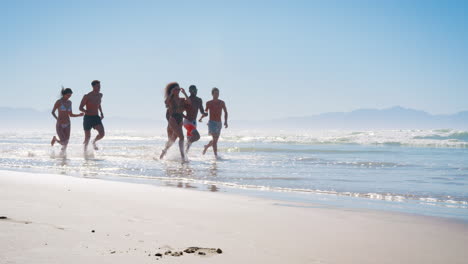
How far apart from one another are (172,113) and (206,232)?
7.73 metres

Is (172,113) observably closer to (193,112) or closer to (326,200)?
(193,112)

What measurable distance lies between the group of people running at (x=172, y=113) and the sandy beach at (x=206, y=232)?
241 inches

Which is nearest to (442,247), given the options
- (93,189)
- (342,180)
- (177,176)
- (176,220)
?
(176,220)

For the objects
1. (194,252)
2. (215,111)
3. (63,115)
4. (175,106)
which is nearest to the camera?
(194,252)

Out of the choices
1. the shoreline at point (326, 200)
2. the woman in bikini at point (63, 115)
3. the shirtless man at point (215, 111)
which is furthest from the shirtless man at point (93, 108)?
the shoreline at point (326, 200)

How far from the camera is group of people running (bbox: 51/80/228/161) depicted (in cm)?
1052

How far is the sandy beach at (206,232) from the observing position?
2.43 meters

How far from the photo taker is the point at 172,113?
415 inches

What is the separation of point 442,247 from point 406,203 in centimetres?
205

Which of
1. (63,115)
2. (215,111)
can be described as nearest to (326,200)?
(215,111)

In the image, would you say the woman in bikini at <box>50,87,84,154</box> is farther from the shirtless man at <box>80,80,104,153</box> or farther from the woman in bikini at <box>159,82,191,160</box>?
the woman in bikini at <box>159,82,191,160</box>

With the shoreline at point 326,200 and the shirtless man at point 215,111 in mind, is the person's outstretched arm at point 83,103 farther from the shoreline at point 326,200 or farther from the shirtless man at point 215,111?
the shoreline at point 326,200

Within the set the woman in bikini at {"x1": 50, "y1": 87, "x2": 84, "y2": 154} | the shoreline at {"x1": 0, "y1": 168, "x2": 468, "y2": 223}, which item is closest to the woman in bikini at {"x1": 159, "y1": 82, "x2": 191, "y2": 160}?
the woman in bikini at {"x1": 50, "y1": 87, "x2": 84, "y2": 154}

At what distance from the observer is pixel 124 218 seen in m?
3.33
